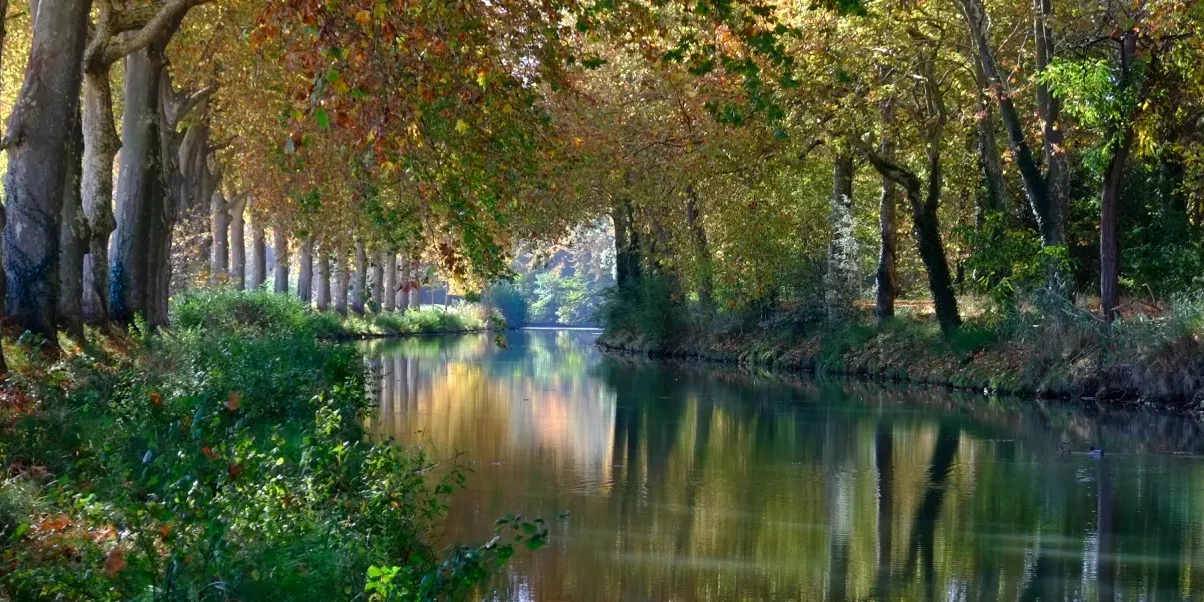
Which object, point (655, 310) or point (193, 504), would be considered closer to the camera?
point (193, 504)

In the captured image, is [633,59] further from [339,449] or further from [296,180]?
[339,449]

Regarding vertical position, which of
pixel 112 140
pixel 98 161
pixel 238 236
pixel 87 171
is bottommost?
pixel 87 171

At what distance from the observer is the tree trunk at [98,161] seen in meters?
19.8

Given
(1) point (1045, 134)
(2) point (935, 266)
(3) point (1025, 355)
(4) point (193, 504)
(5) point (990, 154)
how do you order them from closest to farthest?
(4) point (193, 504)
(1) point (1045, 134)
(3) point (1025, 355)
(5) point (990, 154)
(2) point (935, 266)

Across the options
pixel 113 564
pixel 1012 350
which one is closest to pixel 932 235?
pixel 1012 350

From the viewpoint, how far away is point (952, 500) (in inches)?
550

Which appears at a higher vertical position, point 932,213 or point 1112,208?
point 932,213

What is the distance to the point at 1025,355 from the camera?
26.3 m

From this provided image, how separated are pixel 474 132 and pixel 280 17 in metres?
2.95

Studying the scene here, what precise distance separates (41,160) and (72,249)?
2840mm

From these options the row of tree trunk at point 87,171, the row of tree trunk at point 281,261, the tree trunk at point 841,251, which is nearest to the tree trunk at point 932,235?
the tree trunk at point 841,251

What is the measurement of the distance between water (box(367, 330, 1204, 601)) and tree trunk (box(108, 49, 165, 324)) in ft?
15.6

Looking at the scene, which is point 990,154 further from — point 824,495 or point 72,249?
point 72,249

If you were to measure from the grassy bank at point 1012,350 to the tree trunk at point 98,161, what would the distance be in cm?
1642
